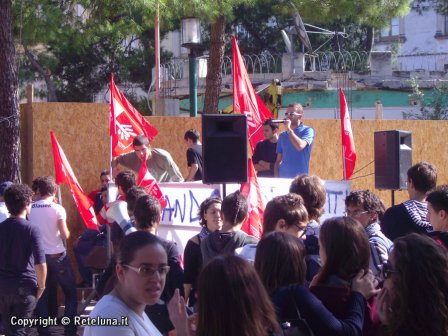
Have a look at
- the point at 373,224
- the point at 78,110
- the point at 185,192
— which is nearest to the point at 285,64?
the point at 78,110

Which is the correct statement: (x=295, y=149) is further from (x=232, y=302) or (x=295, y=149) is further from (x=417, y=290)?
(x=232, y=302)

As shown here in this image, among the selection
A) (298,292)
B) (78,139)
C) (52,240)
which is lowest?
(52,240)

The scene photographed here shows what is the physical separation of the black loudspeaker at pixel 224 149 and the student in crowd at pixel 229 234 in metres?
1.67

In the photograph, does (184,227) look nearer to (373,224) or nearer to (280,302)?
(373,224)

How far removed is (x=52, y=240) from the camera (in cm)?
874

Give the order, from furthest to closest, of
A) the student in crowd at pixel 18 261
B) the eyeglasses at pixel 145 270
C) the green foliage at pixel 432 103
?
1. the green foliage at pixel 432 103
2. the student in crowd at pixel 18 261
3. the eyeglasses at pixel 145 270

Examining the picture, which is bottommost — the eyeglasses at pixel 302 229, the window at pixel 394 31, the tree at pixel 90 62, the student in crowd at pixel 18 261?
the student in crowd at pixel 18 261

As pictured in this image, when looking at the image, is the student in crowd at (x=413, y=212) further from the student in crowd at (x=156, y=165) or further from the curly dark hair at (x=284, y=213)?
the student in crowd at (x=156, y=165)

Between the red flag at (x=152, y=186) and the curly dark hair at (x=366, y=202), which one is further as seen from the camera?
the red flag at (x=152, y=186)

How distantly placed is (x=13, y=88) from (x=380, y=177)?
15.4ft

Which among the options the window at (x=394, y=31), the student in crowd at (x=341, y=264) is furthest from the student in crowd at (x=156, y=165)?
the window at (x=394, y=31)

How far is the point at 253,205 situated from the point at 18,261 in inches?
98.7

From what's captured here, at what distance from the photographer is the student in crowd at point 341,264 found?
422cm

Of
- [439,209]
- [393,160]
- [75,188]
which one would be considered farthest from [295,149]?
[439,209]
